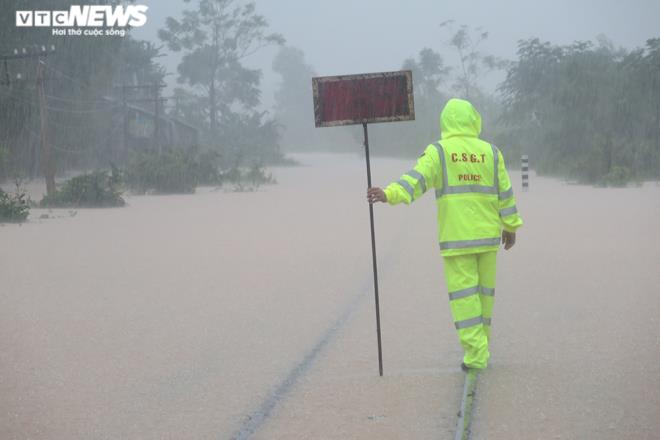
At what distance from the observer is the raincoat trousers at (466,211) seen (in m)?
5.23

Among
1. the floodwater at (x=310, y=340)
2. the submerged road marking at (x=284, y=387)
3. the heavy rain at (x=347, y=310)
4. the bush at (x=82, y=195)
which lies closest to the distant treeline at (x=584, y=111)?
the heavy rain at (x=347, y=310)

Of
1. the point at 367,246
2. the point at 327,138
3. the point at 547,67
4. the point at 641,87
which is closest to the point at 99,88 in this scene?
the point at 547,67

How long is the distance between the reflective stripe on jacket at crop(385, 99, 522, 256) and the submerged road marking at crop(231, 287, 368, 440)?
1.22m

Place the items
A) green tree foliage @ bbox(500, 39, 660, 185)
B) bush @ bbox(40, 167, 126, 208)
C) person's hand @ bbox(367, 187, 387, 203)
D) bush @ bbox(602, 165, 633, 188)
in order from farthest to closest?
green tree foliage @ bbox(500, 39, 660, 185), bush @ bbox(602, 165, 633, 188), bush @ bbox(40, 167, 126, 208), person's hand @ bbox(367, 187, 387, 203)

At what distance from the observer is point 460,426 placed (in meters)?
4.36

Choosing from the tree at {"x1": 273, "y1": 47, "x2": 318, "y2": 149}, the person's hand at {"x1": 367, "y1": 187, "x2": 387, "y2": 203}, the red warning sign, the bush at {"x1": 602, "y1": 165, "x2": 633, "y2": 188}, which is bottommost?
the bush at {"x1": 602, "y1": 165, "x2": 633, "y2": 188}

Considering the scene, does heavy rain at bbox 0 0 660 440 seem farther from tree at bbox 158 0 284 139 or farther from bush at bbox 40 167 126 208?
tree at bbox 158 0 284 139

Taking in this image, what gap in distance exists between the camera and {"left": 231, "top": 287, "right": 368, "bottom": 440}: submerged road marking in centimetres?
444

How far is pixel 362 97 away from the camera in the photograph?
17.9 ft

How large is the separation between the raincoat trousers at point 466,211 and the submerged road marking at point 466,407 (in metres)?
0.12

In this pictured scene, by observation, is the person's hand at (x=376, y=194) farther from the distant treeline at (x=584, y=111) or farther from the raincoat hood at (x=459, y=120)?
the distant treeline at (x=584, y=111)

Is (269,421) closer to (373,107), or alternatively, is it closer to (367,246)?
(373,107)

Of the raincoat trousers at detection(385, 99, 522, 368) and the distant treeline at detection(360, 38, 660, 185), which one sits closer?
the raincoat trousers at detection(385, 99, 522, 368)

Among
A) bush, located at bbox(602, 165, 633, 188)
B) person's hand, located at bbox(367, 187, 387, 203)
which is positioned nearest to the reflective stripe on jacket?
person's hand, located at bbox(367, 187, 387, 203)
